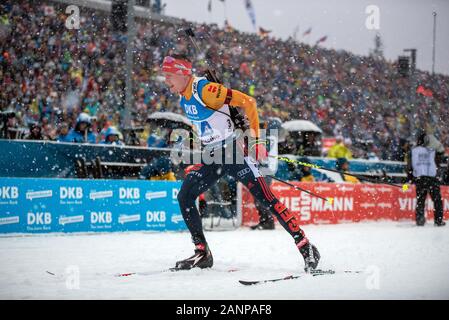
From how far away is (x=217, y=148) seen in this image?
6.39 meters

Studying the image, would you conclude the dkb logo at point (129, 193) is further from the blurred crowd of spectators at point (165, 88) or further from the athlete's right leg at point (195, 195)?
the athlete's right leg at point (195, 195)

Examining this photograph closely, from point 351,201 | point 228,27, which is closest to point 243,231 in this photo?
point 351,201

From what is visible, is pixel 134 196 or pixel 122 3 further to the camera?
pixel 122 3

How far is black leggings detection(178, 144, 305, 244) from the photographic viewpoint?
6.14m

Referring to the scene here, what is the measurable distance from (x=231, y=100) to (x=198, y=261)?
1696mm

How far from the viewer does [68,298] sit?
464 centimetres

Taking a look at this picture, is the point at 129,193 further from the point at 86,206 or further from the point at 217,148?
the point at 217,148

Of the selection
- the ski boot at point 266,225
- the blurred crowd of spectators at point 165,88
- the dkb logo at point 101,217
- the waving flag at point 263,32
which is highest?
the waving flag at point 263,32

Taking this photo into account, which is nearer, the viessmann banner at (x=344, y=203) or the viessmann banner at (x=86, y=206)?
the viessmann banner at (x=86, y=206)

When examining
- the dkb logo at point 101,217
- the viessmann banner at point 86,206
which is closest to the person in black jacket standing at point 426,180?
the viessmann banner at point 86,206

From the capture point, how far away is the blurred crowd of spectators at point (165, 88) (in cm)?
1792

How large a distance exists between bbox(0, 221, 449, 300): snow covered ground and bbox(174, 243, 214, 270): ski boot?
0.15 metres
